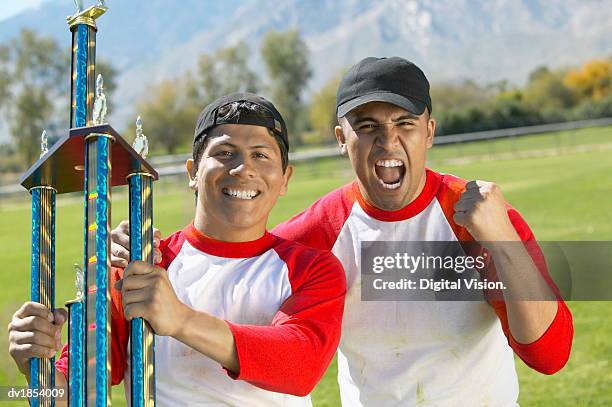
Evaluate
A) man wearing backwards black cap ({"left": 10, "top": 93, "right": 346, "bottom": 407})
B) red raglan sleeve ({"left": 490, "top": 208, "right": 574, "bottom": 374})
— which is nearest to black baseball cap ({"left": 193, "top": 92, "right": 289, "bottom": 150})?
man wearing backwards black cap ({"left": 10, "top": 93, "right": 346, "bottom": 407})

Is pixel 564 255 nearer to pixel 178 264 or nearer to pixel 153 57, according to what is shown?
pixel 178 264

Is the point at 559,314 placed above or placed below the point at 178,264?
below

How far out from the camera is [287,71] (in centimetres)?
4397

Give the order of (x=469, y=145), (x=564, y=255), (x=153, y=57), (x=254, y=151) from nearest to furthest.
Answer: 1. (x=254, y=151)
2. (x=564, y=255)
3. (x=469, y=145)
4. (x=153, y=57)

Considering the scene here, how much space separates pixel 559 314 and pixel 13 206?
69.3 feet

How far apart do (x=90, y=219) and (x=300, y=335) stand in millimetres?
512

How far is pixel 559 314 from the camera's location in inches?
78.7

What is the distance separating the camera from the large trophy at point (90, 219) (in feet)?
4.88

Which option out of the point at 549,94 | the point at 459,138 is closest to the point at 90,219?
the point at 459,138

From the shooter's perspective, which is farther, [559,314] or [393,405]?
[393,405]

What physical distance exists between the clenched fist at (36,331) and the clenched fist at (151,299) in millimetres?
267

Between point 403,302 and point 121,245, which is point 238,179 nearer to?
point 121,245

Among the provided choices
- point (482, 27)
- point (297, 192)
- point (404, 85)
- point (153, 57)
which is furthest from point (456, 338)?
point (153, 57)

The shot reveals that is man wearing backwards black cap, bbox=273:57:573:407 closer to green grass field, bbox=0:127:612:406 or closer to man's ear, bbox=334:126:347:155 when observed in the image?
man's ear, bbox=334:126:347:155
